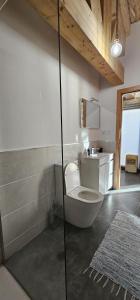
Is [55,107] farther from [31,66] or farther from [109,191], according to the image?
[109,191]

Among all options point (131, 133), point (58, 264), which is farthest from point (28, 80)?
point (131, 133)

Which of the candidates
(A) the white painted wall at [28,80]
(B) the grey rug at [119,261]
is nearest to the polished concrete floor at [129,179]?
(B) the grey rug at [119,261]

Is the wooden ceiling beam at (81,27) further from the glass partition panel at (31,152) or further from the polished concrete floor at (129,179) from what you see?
the polished concrete floor at (129,179)

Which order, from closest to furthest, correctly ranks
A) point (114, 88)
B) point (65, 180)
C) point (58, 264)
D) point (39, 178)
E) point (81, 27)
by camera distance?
point (58, 264) → point (81, 27) → point (39, 178) → point (65, 180) → point (114, 88)

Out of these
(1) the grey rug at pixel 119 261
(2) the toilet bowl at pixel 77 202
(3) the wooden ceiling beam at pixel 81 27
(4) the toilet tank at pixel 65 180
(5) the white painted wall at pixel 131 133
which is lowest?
(1) the grey rug at pixel 119 261

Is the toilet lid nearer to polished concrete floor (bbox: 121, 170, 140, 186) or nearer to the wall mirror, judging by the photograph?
the wall mirror

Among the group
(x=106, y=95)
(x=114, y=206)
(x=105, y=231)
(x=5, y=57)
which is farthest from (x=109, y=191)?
(x=5, y=57)

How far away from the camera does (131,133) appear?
454 cm

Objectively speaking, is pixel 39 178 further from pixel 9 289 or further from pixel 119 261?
pixel 119 261

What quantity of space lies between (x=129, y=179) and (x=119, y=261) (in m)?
2.58

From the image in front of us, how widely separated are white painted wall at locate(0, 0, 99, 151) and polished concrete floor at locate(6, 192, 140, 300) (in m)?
1.01

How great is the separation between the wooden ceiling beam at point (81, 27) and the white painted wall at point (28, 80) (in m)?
0.23

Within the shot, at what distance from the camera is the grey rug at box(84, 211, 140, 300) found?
1167 mm

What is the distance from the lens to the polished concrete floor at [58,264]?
110cm
